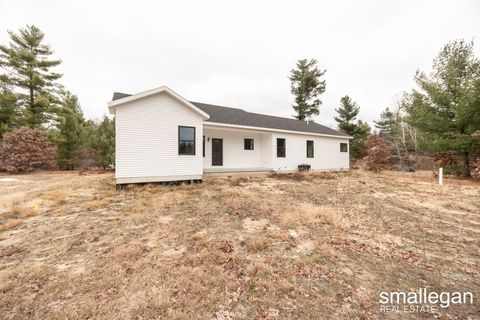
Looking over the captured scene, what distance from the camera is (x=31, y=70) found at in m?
17.5

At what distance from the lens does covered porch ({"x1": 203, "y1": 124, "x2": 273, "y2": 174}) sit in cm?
1268

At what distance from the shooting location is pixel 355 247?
12.1 ft

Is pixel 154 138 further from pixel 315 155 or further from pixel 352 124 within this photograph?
pixel 352 124

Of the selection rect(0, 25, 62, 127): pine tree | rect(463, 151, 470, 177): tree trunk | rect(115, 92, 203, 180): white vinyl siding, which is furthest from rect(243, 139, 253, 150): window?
rect(0, 25, 62, 127): pine tree

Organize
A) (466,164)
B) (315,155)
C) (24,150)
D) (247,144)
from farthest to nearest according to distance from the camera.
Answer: (315,155) < (24,150) < (247,144) < (466,164)

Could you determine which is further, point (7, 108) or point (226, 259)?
point (7, 108)

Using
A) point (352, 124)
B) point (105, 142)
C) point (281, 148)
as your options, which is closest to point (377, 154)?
point (352, 124)

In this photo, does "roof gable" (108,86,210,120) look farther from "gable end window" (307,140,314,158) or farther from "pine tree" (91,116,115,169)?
"gable end window" (307,140,314,158)

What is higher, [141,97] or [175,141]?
[141,97]

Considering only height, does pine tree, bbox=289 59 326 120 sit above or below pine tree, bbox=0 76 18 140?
above

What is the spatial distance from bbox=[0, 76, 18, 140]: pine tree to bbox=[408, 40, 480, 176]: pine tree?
32593 mm

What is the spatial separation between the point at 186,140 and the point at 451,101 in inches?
664

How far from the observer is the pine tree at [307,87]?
28.3 m

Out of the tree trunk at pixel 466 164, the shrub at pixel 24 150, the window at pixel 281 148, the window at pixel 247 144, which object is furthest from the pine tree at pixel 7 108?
the tree trunk at pixel 466 164
